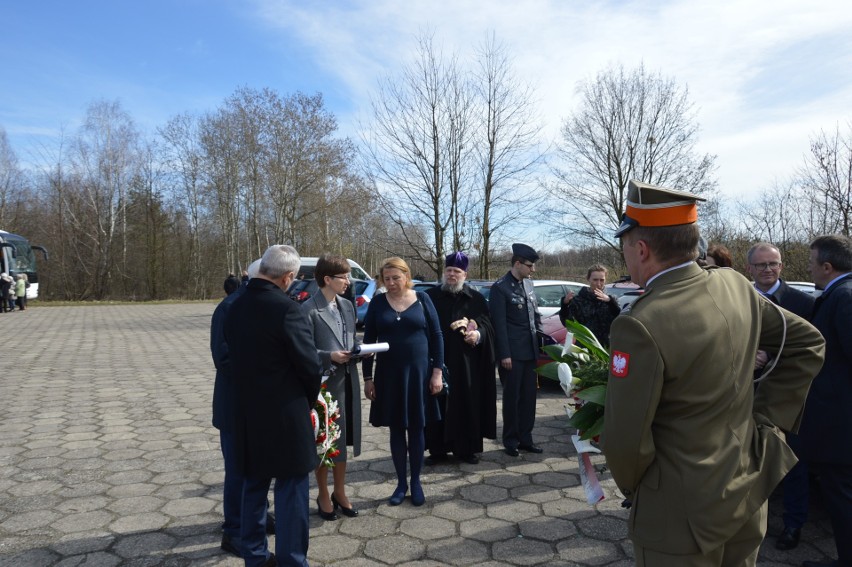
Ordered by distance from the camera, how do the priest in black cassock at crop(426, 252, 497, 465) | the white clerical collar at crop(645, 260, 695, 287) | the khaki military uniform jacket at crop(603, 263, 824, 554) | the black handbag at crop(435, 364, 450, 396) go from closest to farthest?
the khaki military uniform jacket at crop(603, 263, 824, 554) < the white clerical collar at crop(645, 260, 695, 287) < the black handbag at crop(435, 364, 450, 396) < the priest in black cassock at crop(426, 252, 497, 465)

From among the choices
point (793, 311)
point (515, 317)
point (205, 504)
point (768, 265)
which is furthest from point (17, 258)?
point (793, 311)

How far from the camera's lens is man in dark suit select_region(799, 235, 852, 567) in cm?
321

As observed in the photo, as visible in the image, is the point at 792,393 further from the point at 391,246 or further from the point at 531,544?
the point at 391,246

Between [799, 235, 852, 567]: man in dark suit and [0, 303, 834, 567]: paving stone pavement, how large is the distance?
0.49 metres

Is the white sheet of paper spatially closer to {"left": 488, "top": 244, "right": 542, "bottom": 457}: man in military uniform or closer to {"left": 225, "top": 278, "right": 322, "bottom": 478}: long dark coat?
{"left": 225, "top": 278, "right": 322, "bottom": 478}: long dark coat

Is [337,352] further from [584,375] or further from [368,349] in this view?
[584,375]

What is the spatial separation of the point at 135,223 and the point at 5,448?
42.9m

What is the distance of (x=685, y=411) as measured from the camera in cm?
172

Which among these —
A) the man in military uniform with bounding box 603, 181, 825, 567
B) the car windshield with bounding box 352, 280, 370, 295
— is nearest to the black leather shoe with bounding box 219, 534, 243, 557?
the man in military uniform with bounding box 603, 181, 825, 567

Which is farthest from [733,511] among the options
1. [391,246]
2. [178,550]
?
[391,246]

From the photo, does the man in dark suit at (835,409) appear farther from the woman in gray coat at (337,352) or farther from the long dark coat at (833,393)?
the woman in gray coat at (337,352)

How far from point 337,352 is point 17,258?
31.0 meters

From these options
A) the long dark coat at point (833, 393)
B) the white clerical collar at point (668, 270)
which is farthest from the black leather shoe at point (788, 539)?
the white clerical collar at point (668, 270)

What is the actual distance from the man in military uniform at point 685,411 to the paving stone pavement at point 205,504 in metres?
2.00
